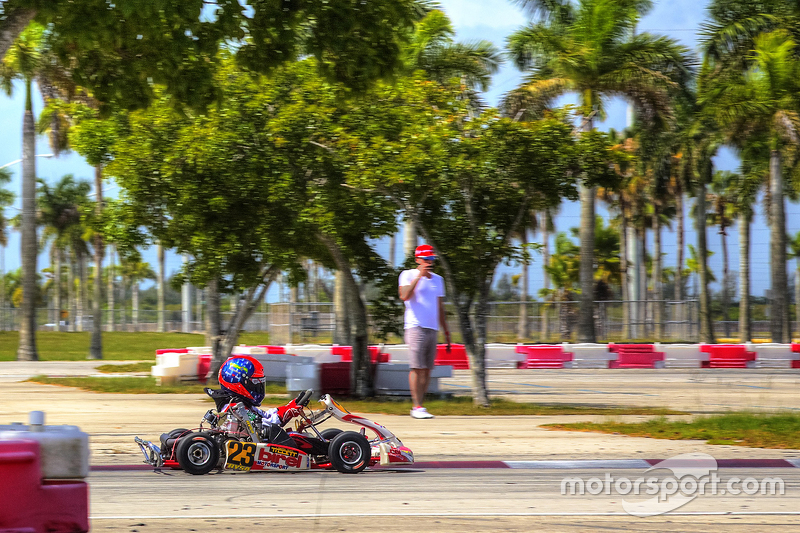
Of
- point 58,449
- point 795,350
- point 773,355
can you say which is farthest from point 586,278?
point 58,449

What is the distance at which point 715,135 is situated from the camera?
34.3 metres

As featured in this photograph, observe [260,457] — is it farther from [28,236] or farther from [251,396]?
[28,236]

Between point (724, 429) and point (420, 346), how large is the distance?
136 inches

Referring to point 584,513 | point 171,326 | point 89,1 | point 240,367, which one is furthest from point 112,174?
point 171,326

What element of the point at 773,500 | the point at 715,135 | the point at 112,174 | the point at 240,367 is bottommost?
the point at 773,500

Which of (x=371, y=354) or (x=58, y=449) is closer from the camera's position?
Answer: (x=58, y=449)

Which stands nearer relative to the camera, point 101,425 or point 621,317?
point 101,425

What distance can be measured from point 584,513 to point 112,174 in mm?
10936

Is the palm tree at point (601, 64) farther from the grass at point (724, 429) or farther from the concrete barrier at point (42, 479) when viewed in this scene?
the concrete barrier at point (42, 479)

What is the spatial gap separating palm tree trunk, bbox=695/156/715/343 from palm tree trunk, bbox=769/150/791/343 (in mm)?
2583

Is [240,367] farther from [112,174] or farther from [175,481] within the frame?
[112,174]

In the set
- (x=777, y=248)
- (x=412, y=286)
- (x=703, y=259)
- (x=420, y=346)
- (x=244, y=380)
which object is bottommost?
(x=244, y=380)

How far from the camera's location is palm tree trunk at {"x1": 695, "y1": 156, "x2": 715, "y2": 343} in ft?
117

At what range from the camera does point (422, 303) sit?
10.5m
